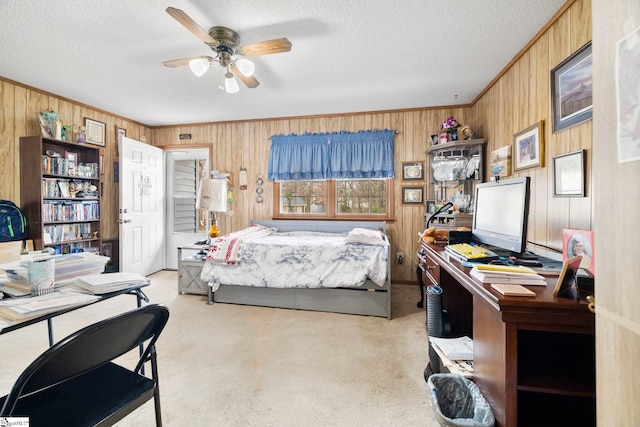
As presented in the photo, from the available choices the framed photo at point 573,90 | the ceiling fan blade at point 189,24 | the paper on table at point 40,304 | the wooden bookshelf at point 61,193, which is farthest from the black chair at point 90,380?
the wooden bookshelf at point 61,193

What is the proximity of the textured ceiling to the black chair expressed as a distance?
6.57ft

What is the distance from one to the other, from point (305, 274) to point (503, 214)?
188 cm

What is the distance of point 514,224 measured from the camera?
1469 mm

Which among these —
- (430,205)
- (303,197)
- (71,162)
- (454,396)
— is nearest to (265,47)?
(454,396)

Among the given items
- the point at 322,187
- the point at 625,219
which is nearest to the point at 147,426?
the point at 625,219

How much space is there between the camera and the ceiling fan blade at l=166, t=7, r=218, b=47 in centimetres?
161

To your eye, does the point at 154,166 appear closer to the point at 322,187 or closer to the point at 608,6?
the point at 322,187

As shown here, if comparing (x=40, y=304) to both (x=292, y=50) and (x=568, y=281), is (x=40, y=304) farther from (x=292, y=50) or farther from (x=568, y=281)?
(x=292, y=50)

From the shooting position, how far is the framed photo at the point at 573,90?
5.46 feet

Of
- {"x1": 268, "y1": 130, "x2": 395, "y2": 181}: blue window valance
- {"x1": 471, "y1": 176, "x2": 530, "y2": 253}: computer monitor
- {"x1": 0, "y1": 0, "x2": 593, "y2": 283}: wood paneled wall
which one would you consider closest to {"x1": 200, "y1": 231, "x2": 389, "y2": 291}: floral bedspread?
{"x1": 471, "y1": 176, "x2": 530, "y2": 253}: computer monitor

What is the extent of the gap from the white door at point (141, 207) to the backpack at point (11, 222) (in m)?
1.03

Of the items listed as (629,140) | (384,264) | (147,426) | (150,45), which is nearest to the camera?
(629,140)

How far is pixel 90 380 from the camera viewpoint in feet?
3.58

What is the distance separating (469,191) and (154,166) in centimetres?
468
